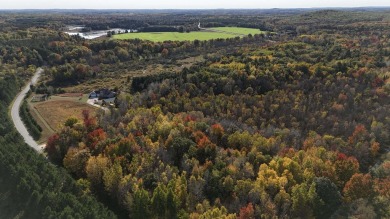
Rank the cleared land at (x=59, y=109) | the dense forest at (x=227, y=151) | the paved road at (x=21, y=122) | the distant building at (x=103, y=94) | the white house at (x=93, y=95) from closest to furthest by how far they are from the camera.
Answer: the dense forest at (x=227, y=151), the paved road at (x=21, y=122), the cleared land at (x=59, y=109), the distant building at (x=103, y=94), the white house at (x=93, y=95)

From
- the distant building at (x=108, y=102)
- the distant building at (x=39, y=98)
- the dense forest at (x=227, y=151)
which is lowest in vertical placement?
the distant building at (x=39, y=98)

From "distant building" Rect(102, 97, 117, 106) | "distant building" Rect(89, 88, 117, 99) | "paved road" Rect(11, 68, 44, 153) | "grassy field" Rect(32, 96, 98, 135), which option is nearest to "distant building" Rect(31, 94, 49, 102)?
"grassy field" Rect(32, 96, 98, 135)

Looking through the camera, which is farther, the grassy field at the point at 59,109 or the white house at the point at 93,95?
the white house at the point at 93,95

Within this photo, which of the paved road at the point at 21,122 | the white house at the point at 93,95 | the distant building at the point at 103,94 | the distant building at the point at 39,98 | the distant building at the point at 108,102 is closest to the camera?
the paved road at the point at 21,122

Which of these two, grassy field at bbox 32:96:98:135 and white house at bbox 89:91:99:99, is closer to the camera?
grassy field at bbox 32:96:98:135

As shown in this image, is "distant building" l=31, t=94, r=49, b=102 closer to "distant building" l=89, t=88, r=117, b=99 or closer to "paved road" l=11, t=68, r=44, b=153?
"paved road" l=11, t=68, r=44, b=153

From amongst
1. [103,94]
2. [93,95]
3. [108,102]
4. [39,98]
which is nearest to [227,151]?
[108,102]

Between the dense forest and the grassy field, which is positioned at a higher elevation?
the dense forest

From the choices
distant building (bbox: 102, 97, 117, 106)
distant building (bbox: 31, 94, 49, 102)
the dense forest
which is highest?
the dense forest

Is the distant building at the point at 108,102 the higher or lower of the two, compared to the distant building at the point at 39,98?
higher

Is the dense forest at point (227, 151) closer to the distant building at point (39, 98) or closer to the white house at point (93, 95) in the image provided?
the distant building at point (39, 98)

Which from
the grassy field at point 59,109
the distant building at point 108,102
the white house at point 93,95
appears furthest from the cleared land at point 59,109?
the distant building at point 108,102
